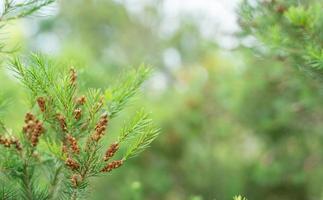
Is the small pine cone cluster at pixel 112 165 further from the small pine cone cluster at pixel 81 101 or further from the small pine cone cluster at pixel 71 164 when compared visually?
the small pine cone cluster at pixel 81 101

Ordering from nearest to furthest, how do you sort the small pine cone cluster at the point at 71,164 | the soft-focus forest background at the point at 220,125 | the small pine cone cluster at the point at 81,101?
1. the small pine cone cluster at the point at 71,164
2. the small pine cone cluster at the point at 81,101
3. the soft-focus forest background at the point at 220,125

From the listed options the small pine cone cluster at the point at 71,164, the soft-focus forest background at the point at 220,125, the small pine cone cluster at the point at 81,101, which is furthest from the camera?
the soft-focus forest background at the point at 220,125

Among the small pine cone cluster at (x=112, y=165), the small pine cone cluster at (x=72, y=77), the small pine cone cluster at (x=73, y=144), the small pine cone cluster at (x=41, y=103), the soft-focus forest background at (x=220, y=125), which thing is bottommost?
the small pine cone cluster at (x=112, y=165)

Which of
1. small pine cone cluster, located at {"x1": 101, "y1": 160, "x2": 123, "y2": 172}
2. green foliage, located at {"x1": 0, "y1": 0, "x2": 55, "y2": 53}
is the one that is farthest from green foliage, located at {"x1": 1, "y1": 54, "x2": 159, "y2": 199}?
green foliage, located at {"x1": 0, "y1": 0, "x2": 55, "y2": 53}

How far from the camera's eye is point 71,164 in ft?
4.28

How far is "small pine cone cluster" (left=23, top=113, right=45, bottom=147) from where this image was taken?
1358mm

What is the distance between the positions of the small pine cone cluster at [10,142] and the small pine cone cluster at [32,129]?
0.03 meters

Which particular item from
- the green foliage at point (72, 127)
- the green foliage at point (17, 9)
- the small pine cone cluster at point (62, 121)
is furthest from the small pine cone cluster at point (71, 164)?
the green foliage at point (17, 9)

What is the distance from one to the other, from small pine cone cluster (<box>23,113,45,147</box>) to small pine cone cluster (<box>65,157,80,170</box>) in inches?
4.8

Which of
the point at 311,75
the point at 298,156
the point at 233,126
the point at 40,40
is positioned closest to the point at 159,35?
the point at 40,40

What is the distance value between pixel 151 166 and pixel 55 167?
12.5 ft

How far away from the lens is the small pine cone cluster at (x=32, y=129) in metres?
1.36

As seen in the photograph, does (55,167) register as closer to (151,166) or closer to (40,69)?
(40,69)

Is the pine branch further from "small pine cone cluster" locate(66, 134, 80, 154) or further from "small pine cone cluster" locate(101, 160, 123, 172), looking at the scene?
"small pine cone cluster" locate(66, 134, 80, 154)
